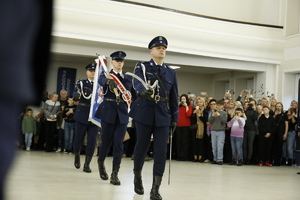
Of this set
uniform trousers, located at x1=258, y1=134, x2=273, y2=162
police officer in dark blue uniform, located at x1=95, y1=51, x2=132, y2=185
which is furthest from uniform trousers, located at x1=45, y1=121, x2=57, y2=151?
police officer in dark blue uniform, located at x1=95, y1=51, x2=132, y2=185

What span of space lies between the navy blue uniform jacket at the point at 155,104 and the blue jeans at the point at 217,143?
21.4 ft

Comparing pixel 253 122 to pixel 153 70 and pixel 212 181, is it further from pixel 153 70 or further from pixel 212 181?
pixel 153 70

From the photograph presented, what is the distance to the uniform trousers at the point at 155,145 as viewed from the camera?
5.54 meters

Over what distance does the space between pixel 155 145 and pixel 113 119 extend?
147 centimetres

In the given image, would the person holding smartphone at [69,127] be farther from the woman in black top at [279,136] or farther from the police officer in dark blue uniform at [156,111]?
the police officer in dark blue uniform at [156,111]

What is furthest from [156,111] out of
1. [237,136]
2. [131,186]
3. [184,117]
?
[184,117]

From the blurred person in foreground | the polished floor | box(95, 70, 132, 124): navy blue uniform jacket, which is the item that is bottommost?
the polished floor

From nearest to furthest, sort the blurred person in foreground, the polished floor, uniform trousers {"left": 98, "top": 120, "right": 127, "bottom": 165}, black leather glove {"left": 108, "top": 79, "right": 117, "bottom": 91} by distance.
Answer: the blurred person in foreground, the polished floor, uniform trousers {"left": 98, "top": 120, "right": 127, "bottom": 165}, black leather glove {"left": 108, "top": 79, "right": 117, "bottom": 91}

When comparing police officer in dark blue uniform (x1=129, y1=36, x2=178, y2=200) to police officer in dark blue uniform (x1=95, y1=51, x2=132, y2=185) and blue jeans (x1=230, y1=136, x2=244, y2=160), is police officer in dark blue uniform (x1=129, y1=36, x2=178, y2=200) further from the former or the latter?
blue jeans (x1=230, y1=136, x2=244, y2=160)

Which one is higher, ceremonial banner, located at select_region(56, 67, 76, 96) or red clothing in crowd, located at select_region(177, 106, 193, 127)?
ceremonial banner, located at select_region(56, 67, 76, 96)

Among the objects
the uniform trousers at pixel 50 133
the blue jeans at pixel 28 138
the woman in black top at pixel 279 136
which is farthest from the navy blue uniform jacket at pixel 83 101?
the woman in black top at pixel 279 136

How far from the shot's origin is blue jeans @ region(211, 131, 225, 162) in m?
12.2

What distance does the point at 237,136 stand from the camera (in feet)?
40.4

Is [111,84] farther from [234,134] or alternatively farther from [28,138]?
[28,138]
